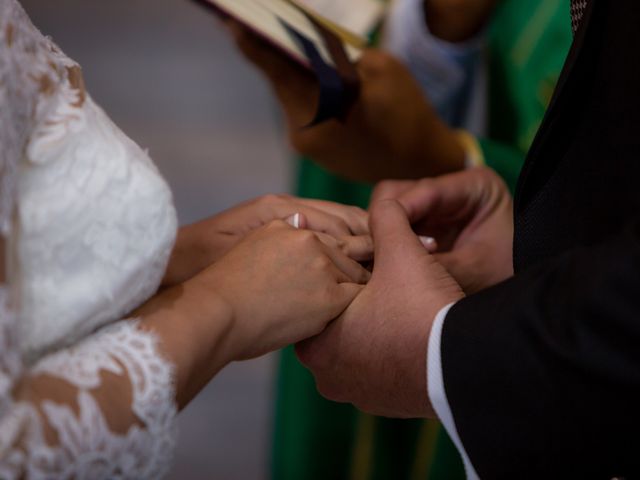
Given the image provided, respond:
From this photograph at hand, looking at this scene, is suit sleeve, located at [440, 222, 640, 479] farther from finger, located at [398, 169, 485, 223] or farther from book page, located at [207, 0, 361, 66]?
book page, located at [207, 0, 361, 66]

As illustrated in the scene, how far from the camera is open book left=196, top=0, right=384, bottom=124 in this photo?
1.05 meters

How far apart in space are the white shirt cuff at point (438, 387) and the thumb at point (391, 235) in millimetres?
109

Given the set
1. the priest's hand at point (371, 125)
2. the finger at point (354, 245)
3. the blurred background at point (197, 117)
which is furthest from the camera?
the blurred background at point (197, 117)

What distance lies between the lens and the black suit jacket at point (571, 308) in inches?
27.1

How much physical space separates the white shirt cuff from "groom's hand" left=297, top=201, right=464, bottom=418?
1cm

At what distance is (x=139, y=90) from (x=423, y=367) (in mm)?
2605

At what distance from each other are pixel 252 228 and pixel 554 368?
40cm

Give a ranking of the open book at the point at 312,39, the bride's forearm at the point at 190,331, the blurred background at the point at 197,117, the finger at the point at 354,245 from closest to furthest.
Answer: the bride's forearm at the point at 190,331, the finger at the point at 354,245, the open book at the point at 312,39, the blurred background at the point at 197,117

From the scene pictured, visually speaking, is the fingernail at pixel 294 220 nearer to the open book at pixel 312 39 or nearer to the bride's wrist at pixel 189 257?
the bride's wrist at pixel 189 257

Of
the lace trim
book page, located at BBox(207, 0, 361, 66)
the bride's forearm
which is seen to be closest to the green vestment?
book page, located at BBox(207, 0, 361, 66)

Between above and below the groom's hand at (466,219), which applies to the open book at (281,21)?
above

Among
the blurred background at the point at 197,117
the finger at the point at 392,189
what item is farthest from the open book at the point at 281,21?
the blurred background at the point at 197,117

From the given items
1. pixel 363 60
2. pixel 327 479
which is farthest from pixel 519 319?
pixel 327 479

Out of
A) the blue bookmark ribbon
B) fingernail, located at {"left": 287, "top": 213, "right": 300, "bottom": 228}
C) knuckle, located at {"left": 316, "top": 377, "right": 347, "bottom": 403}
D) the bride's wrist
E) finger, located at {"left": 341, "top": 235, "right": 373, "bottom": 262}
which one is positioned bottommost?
knuckle, located at {"left": 316, "top": 377, "right": 347, "bottom": 403}
